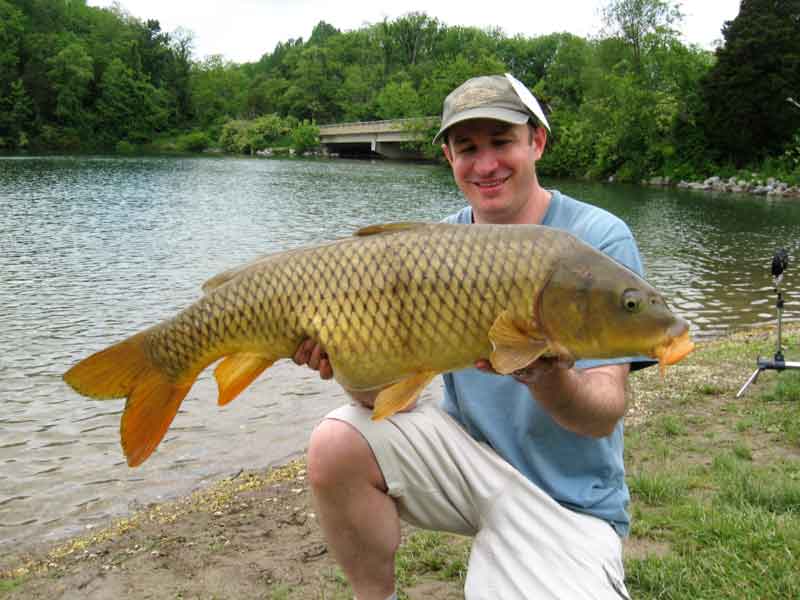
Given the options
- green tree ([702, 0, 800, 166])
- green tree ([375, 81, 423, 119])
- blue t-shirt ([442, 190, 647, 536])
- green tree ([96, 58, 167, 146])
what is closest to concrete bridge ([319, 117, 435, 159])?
green tree ([375, 81, 423, 119])

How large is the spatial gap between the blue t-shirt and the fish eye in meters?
0.42

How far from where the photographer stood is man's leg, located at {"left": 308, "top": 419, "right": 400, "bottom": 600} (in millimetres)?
2076

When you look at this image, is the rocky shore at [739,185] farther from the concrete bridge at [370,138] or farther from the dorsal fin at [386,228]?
the dorsal fin at [386,228]

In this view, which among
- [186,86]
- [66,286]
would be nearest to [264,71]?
[186,86]

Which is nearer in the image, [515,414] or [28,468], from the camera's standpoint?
[515,414]

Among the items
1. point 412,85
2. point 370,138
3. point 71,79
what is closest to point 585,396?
point 370,138

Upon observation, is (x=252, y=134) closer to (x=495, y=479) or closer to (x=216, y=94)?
(x=216, y=94)

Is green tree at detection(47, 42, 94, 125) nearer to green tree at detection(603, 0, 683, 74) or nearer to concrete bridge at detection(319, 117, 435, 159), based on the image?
concrete bridge at detection(319, 117, 435, 159)

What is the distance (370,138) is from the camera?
177 feet

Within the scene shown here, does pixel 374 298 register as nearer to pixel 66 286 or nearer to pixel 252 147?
pixel 66 286

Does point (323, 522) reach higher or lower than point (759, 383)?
higher

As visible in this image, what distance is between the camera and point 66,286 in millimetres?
10344

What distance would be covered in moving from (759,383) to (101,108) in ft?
208

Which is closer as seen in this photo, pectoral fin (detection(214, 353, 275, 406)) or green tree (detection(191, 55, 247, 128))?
pectoral fin (detection(214, 353, 275, 406))
